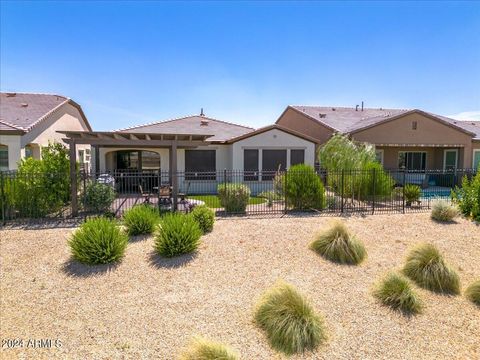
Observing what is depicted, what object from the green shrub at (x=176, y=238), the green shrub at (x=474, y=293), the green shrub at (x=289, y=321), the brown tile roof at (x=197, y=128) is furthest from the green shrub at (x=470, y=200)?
the brown tile roof at (x=197, y=128)

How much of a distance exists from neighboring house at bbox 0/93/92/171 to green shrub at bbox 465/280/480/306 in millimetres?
14078

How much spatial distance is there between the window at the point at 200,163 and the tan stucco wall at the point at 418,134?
9710mm

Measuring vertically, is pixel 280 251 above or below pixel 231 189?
below

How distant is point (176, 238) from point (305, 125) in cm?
1956

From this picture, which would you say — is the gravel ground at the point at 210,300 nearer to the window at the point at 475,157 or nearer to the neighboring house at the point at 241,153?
the neighboring house at the point at 241,153

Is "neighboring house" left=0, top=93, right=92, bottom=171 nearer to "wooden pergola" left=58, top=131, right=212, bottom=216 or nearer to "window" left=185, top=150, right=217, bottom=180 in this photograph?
"wooden pergola" left=58, top=131, right=212, bottom=216

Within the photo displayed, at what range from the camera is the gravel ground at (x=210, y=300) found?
16.5ft

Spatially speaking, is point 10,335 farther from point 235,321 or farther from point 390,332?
point 390,332

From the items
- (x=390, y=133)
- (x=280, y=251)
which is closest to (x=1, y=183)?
(x=280, y=251)

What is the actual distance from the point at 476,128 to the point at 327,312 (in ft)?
97.8

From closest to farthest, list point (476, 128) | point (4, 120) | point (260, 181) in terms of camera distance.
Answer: point (4, 120), point (260, 181), point (476, 128)

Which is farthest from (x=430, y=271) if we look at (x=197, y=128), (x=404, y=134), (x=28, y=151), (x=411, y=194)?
(x=28, y=151)

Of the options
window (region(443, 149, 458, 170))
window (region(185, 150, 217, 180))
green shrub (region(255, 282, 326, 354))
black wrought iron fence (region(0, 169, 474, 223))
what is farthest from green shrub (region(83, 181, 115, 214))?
window (region(443, 149, 458, 170))

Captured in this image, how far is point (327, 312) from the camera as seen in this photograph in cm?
589
